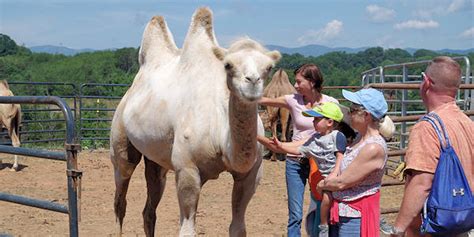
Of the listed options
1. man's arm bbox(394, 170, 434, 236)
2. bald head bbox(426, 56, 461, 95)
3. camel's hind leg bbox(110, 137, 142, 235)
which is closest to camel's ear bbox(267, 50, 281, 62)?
bald head bbox(426, 56, 461, 95)

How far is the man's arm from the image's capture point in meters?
3.22

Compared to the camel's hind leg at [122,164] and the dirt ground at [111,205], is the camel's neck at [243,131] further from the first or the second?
the dirt ground at [111,205]

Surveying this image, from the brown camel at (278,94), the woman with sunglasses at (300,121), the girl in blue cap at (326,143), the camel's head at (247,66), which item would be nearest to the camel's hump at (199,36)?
the woman with sunglasses at (300,121)

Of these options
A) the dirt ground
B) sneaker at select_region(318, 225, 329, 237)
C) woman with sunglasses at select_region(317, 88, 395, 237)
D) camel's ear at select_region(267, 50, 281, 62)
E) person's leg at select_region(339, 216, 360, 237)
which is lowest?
the dirt ground

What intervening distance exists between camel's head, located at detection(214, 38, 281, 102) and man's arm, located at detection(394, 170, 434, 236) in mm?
1285

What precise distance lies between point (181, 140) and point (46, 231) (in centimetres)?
340

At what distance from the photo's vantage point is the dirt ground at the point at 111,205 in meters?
8.02

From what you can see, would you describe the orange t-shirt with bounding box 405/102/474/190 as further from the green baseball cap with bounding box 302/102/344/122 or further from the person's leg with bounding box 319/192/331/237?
the green baseball cap with bounding box 302/102/344/122

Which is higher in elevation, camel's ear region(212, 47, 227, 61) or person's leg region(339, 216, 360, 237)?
camel's ear region(212, 47, 227, 61)

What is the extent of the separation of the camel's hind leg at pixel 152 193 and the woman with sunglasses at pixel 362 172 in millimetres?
2912

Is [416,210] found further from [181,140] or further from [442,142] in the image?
[181,140]

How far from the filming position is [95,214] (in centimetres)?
897

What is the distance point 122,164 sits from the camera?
6.79 m

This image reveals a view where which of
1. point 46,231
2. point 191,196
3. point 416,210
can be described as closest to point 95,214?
point 46,231
